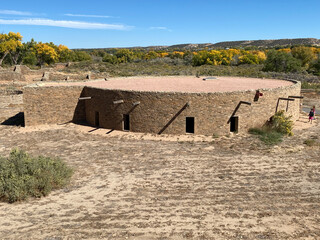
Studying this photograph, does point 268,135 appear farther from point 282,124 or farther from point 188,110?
point 188,110

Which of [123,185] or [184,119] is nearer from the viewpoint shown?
[123,185]

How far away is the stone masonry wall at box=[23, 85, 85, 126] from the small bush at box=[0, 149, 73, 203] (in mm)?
8048

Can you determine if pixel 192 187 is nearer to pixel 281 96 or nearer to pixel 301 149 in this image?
pixel 301 149

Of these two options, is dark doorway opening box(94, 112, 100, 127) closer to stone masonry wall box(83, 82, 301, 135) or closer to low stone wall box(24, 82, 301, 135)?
low stone wall box(24, 82, 301, 135)

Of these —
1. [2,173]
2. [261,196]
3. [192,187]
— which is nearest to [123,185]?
[192,187]

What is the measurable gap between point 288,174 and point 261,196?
95.7 inches

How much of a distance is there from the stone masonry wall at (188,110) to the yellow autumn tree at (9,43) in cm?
3810

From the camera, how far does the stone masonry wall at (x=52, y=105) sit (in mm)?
17812

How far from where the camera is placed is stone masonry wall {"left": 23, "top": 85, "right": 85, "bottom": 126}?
17.8 metres

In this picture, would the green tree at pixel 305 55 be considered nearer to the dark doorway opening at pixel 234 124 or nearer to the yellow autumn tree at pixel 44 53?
the dark doorway opening at pixel 234 124

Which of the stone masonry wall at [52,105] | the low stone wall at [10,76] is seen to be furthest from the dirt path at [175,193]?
the low stone wall at [10,76]

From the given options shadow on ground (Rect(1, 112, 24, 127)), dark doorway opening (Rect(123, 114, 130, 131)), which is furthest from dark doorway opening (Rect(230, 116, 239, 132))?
shadow on ground (Rect(1, 112, 24, 127))

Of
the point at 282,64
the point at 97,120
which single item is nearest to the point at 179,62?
the point at 282,64

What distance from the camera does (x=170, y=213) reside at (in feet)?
26.5
